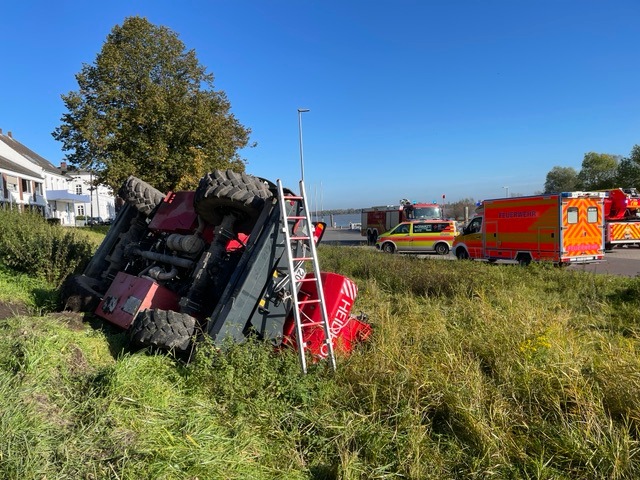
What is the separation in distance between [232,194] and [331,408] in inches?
94.0

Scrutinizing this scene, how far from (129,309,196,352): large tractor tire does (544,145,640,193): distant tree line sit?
44915 mm

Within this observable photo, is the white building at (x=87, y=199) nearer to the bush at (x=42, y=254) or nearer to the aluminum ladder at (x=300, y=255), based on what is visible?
the bush at (x=42, y=254)

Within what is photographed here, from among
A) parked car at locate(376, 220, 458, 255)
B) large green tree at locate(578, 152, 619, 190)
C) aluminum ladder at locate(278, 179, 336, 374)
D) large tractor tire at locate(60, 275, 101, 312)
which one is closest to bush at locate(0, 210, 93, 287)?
large tractor tire at locate(60, 275, 101, 312)

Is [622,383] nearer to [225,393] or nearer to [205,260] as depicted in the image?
[225,393]

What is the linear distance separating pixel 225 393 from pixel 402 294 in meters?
5.85

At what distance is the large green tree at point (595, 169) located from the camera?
5491 centimetres

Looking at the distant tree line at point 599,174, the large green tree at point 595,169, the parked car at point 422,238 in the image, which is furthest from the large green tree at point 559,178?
the parked car at point 422,238

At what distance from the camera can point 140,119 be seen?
22.2 m

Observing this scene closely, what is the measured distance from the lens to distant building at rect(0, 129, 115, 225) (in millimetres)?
44906

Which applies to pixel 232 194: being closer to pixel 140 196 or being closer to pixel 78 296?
pixel 78 296

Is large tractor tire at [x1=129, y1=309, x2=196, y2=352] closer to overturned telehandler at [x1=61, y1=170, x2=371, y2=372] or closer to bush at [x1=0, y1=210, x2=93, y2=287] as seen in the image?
overturned telehandler at [x1=61, y1=170, x2=371, y2=372]

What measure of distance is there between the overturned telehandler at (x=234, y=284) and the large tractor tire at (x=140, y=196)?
80cm

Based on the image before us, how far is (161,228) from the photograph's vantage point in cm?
604

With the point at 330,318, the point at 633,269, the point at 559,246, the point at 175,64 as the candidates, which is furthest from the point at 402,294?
the point at 175,64
